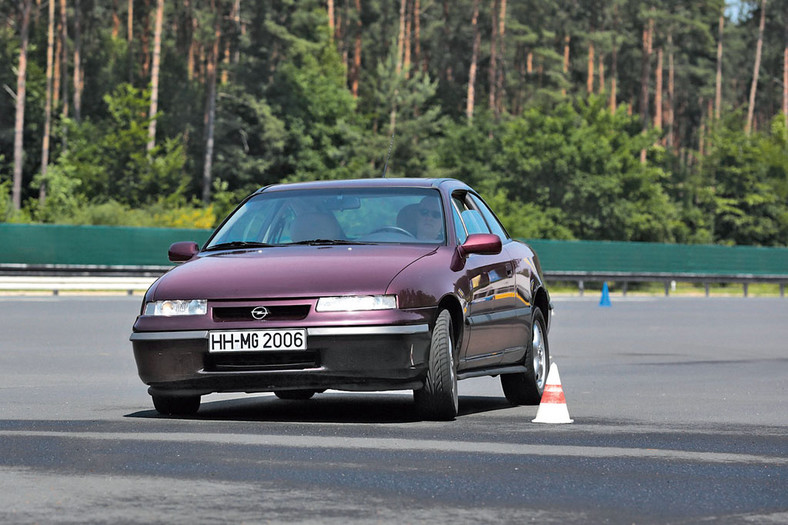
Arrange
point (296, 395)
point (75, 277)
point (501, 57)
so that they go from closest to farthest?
1. point (296, 395)
2. point (75, 277)
3. point (501, 57)

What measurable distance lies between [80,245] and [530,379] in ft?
112

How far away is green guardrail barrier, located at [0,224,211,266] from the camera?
43594mm

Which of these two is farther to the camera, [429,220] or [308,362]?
[429,220]

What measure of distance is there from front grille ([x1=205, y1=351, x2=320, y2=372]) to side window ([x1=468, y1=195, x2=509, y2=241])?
2.79 metres

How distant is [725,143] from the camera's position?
8638 cm

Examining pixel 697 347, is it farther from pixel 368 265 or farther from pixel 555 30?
pixel 555 30

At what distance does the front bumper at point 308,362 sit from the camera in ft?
31.7

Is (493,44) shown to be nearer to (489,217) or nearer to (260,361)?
(489,217)

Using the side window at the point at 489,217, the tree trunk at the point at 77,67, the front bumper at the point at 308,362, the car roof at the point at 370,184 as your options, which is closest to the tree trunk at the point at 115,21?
the tree trunk at the point at 77,67

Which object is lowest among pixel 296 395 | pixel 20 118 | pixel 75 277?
pixel 75 277

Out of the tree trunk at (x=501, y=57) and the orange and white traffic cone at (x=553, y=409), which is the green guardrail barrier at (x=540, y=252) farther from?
the orange and white traffic cone at (x=553, y=409)

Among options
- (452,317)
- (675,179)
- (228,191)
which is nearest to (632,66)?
(675,179)

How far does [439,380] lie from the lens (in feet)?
32.8

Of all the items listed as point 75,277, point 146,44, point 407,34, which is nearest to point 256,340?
point 75,277
